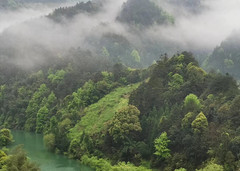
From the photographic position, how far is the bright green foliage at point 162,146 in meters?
68.6

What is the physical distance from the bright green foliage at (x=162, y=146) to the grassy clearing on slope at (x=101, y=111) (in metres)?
25.4

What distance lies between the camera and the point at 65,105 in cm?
13038

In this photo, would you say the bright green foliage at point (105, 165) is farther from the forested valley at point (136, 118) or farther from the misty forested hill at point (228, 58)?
the misty forested hill at point (228, 58)

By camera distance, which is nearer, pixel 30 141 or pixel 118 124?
pixel 118 124

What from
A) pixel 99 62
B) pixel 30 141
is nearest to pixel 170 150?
pixel 30 141

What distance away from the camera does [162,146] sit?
2721 inches

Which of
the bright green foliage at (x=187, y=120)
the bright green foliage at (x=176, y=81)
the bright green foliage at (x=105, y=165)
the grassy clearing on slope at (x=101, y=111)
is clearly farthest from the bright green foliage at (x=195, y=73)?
the bright green foliage at (x=105, y=165)

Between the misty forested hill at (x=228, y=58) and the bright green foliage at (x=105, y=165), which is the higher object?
the misty forested hill at (x=228, y=58)

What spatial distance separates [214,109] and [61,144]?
4233cm

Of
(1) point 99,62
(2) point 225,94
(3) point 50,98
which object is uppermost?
(1) point 99,62

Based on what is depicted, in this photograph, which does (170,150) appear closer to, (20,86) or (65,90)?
(65,90)

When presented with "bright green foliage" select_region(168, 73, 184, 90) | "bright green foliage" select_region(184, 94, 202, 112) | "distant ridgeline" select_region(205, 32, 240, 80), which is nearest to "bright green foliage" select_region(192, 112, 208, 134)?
"bright green foliage" select_region(184, 94, 202, 112)

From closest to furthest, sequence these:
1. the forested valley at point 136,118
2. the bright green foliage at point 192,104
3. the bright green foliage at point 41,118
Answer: the forested valley at point 136,118
the bright green foliage at point 192,104
the bright green foliage at point 41,118

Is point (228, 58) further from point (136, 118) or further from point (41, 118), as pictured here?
point (136, 118)
